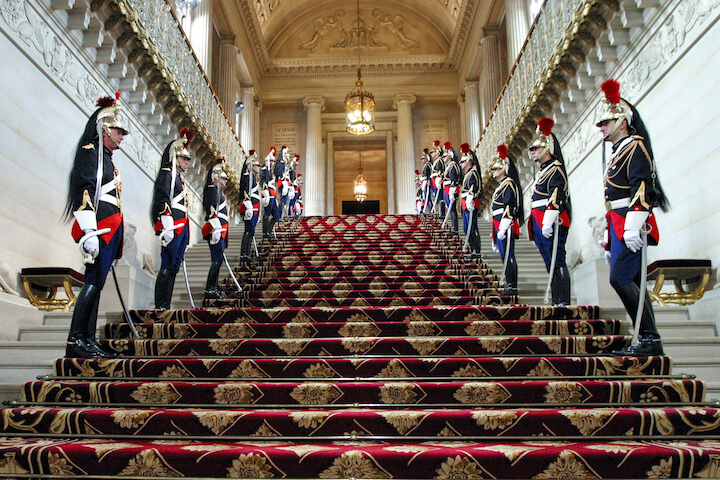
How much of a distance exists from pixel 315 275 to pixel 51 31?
15.3ft

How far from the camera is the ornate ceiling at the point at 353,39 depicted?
75.0ft

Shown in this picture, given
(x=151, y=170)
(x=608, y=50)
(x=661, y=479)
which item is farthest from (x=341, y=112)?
(x=661, y=479)

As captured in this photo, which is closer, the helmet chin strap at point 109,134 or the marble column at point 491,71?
the helmet chin strap at point 109,134

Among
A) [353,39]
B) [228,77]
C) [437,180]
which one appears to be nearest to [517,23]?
[437,180]

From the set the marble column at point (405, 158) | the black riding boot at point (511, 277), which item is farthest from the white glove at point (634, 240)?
the marble column at point (405, 158)

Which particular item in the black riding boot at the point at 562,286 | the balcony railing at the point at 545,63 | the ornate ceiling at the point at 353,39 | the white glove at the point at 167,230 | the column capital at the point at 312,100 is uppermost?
the ornate ceiling at the point at 353,39

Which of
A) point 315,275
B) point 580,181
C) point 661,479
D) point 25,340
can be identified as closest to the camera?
point 661,479

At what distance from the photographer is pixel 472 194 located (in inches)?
331

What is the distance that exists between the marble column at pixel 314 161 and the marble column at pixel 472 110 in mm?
5738

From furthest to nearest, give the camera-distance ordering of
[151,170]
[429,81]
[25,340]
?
[429,81]
[151,170]
[25,340]

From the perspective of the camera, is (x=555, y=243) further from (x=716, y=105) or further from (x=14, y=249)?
(x=14, y=249)

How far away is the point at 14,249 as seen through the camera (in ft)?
20.1

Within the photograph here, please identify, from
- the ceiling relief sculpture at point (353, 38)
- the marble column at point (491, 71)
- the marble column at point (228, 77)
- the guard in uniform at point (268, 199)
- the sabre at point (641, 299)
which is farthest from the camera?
the ceiling relief sculpture at point (353, 38)

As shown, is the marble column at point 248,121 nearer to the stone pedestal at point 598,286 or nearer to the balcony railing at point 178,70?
the balcony railing at point 178,70
